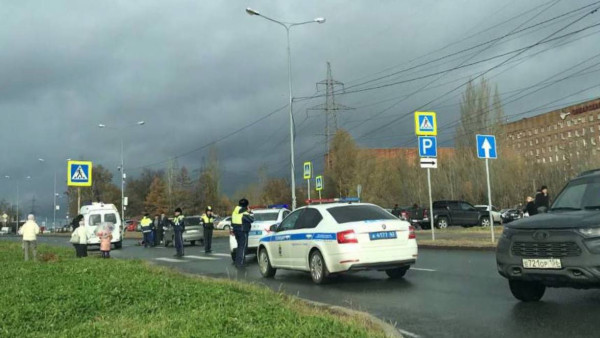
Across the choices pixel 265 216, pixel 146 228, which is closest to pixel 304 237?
pixel 265 216

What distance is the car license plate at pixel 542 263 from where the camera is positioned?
6.84m

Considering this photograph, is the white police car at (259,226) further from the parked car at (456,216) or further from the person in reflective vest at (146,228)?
the parked car at (456,216)

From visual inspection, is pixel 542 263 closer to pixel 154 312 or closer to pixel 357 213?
pixel 357 213

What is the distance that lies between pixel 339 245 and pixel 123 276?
3.92m

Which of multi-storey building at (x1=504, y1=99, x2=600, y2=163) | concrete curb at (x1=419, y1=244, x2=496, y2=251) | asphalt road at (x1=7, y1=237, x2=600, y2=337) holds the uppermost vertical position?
multi-storey building at (x1=504, y1=99, x2=600, y2=163)

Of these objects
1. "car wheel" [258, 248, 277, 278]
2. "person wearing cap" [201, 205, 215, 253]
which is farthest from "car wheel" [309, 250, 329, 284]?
"person wearing cap" [201, 205, 215, 253]

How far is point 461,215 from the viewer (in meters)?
37.2

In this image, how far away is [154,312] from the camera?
660 centimetres

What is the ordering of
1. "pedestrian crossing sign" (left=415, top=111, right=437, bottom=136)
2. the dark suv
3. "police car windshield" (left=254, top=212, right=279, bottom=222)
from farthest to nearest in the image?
"pedestrian crossing sign" (left=415, top=111, right=437, bottom=136) → "police car windshield" (left=254, top=212, right=279, bottom=222) → the dark suv

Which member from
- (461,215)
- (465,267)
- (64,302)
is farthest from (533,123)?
(64,302)

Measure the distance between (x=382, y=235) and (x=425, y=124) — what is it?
1118cm

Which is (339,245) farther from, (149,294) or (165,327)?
(165,327)

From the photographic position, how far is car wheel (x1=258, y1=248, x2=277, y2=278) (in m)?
12.8

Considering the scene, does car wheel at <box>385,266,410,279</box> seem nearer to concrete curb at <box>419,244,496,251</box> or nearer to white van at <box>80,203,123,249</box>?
concrete curb at <box>419,244,496,251</box>
